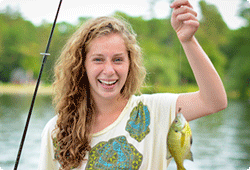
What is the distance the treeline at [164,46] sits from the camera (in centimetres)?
3278

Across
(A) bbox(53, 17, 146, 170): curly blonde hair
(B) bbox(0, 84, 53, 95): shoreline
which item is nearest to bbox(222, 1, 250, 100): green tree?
(B) bbox(0, 84, 53, 95): shoreline

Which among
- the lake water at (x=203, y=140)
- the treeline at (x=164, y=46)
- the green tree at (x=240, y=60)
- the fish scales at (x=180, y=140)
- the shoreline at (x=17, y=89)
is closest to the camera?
the fish scales at (x=180, y=140)

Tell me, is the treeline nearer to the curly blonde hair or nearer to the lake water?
the lake water

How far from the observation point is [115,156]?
6.89ft

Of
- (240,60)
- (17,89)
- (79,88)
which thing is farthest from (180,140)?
(17,89)

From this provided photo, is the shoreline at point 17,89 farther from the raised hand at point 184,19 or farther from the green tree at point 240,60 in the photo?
the raised hand at point 184,19

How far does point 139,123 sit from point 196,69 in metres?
0.58

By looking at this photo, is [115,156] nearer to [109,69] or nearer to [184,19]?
[109,69]

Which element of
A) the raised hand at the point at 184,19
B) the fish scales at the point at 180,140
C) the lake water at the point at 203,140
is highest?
the raised hand at the point at 184,19

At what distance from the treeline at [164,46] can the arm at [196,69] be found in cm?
2880

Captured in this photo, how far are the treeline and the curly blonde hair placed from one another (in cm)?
2835

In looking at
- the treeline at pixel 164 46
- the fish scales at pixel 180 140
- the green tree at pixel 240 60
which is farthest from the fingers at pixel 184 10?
the green tree at pixel 240 60

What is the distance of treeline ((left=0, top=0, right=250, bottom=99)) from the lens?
108 ft

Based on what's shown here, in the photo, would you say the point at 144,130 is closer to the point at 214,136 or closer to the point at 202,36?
the point at 214,136
